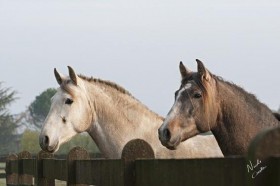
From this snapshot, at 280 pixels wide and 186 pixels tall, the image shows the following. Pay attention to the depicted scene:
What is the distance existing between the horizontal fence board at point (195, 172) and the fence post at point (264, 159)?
16 centimetres

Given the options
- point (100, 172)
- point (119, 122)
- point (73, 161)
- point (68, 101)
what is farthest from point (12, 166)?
point (100, 172)

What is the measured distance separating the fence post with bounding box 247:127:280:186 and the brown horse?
183 inches

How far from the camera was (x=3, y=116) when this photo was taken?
112 m

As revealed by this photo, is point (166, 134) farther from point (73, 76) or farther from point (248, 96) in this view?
point (73, 76)

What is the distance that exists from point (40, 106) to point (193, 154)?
151 meters

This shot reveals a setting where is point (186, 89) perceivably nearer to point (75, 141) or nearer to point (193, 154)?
point (193, 154)

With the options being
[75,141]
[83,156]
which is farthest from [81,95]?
[75,141]

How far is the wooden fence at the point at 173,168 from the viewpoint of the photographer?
296 centimetres

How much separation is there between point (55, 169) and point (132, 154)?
13.7ft

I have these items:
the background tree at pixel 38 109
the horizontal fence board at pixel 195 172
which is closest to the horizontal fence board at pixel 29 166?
the horizontal fence board at pixel 195 172

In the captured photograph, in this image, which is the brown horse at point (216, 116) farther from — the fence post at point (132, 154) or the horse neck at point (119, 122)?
the horse neck at point (119, 122)

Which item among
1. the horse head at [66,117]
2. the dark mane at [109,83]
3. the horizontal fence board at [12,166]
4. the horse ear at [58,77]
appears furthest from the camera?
the horizontal fence board at [12,166]

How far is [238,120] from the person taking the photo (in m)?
7.85

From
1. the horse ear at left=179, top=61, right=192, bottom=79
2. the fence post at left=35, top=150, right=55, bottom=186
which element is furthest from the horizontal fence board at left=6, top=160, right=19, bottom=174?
the horse ear at left=179, top=61, right=192, bottom=79
